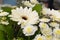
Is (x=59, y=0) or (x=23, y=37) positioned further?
(x=59, y=0)

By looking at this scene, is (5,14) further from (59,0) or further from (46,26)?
(59,0)

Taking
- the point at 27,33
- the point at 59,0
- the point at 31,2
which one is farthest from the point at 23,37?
the point at 59,0

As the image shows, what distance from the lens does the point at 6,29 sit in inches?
21.2

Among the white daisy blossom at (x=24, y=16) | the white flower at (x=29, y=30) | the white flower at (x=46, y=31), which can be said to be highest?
the white daisy blossom at (x=24, y=16)

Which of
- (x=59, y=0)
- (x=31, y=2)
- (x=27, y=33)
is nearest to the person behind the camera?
(x=27, y=33)

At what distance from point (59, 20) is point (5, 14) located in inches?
6.4

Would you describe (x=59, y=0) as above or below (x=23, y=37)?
below

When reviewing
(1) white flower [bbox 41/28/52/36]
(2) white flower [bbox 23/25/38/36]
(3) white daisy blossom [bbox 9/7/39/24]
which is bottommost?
(1) white flower [bbox 41/28/52/36]

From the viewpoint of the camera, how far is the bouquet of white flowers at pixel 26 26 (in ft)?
1.69

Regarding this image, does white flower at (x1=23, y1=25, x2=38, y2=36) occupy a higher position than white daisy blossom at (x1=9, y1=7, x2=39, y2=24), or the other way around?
white daisy blossom at (x1=9, y1=7, x2=39, y2=24)

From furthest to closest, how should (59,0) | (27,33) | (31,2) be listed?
(59,0) < (31,2) < (27,33)

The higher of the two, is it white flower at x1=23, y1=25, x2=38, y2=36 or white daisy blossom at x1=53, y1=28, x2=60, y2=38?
white flower at x1=23, y1=25, x2=38, y2=36

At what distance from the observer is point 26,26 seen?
514mm

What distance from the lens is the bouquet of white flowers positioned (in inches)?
20.3
